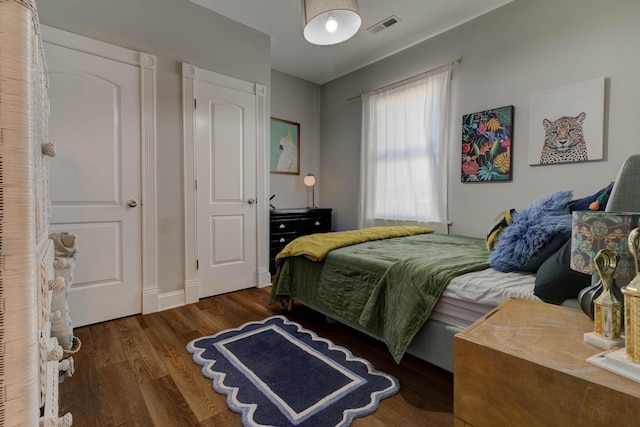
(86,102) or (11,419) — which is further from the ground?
(86,102)

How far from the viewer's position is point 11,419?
18.1 inches

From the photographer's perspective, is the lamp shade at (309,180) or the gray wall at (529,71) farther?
the lamp shade at (309,180)

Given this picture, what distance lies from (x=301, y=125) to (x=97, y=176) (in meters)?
2.83

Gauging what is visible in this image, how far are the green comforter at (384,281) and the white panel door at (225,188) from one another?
81 centimetres

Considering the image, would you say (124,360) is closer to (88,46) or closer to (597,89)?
(88,46)

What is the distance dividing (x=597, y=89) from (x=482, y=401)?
107 inches

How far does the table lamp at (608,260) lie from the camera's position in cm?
79

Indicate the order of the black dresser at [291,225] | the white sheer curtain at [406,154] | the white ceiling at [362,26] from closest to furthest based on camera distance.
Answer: the white ceiling at [362,26], the white sheer curtain at [406,154], the black dresser at [291,225]

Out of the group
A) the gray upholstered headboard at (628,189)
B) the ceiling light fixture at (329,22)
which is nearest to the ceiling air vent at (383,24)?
the ceiling light fixture at (329,22)

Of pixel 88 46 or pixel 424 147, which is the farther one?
pixel 424 147

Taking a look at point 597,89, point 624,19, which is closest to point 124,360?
point 597,89

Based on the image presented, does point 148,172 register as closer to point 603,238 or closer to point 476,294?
point 476,294

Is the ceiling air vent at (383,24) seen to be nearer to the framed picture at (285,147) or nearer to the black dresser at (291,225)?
the framed picture at (285,147)

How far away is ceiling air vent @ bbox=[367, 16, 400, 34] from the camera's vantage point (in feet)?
9.95
